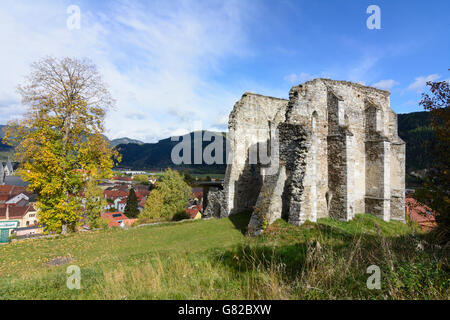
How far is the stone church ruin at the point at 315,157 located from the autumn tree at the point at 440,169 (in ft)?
18.9

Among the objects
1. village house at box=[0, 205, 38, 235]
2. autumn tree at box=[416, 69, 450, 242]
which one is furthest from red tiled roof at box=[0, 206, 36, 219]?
autumn tree at box=[416, 69, 450, 242]

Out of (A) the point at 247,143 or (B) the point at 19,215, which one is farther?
(B) the point at 19,215

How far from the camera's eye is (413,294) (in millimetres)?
3328

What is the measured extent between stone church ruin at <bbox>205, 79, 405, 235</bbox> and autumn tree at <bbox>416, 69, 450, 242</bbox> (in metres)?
5.76

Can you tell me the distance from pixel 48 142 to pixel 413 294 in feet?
51.2

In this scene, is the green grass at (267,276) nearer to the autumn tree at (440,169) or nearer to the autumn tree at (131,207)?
the autumn tree at (440,169)

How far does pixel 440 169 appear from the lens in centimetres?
556

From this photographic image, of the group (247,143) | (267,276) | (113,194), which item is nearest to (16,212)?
(113,194)

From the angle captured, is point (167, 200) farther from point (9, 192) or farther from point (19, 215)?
point (9, 192)

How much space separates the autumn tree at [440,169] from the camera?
5.26 meters

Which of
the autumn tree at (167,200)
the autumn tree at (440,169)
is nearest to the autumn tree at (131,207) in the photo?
the autumn tree at (167,200)

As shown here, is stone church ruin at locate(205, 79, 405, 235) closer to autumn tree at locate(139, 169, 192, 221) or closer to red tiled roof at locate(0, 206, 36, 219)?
autumn tree at locate(139, 169, 192, 221)

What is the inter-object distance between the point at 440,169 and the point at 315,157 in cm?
638
